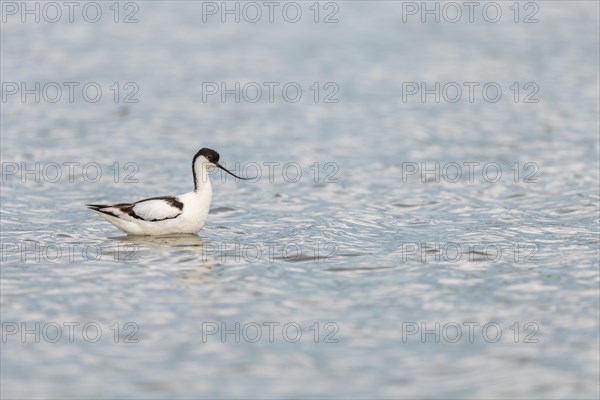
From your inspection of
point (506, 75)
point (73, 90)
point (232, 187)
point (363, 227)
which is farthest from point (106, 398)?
point (506, 75)

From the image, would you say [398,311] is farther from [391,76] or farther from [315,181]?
[391,76]

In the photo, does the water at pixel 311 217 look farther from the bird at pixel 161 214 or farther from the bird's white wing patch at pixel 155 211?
the bird's white wing patch at pixel 155 211

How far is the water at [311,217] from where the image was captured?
11.4m

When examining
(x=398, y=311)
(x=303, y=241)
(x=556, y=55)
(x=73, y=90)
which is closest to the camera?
(x=398, y=311)

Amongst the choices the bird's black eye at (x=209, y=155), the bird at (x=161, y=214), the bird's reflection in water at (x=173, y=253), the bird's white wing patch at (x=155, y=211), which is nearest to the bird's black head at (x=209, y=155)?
the bird's black eye at (x=209, y=155)

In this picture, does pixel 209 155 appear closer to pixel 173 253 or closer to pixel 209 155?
pixel 209 155

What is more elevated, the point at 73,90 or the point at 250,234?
the point at 73,90

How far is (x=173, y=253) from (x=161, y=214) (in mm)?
843

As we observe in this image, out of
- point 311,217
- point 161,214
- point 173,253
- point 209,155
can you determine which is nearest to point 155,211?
point 161,214

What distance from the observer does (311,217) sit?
18.0m

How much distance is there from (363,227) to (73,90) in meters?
13.1

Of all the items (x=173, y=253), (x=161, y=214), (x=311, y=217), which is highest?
(x=161, y=214)

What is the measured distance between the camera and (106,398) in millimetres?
10398

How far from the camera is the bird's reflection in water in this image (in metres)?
14.8
